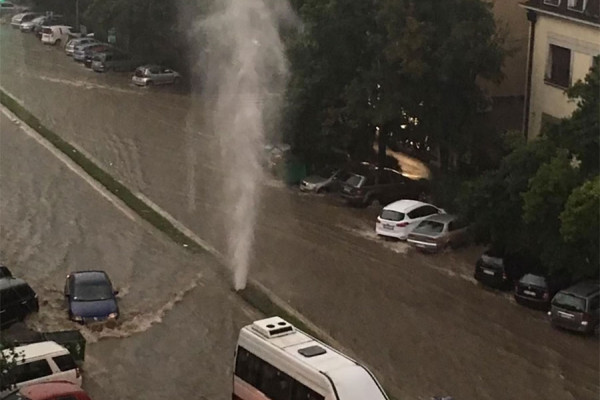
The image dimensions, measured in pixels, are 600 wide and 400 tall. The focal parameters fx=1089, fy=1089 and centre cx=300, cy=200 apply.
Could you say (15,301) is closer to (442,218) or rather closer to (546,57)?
(442,218)

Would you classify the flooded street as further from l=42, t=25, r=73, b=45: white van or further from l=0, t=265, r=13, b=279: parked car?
l=42, t=25, r=73, b=45: white van

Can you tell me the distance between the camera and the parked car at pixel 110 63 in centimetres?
5860

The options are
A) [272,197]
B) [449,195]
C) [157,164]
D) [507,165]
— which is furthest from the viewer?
[157,164]

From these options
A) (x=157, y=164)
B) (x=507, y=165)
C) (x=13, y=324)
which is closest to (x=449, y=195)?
(x=507, y=165)

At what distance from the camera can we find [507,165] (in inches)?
1201

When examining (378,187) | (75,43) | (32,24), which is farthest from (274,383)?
(32,24)

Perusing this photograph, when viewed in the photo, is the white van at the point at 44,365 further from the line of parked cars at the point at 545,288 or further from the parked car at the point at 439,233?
the parked car at the point at 439,233

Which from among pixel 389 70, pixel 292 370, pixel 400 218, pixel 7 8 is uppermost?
pixel 389 70

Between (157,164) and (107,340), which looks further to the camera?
(157,164)

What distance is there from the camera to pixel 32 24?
7012 centimetres

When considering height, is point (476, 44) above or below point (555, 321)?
above

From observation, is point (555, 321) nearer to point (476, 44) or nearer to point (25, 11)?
point (476, 44)

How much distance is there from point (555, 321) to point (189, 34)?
3217cm

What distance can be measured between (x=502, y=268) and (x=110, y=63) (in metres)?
34.7
